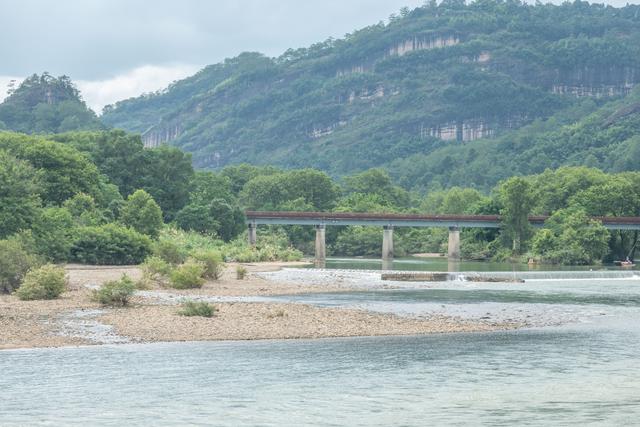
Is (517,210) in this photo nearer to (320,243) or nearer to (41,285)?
(320,243)

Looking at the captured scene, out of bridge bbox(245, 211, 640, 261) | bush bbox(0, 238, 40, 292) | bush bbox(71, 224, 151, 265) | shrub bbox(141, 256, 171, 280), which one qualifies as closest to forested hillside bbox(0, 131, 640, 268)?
bush bbox(71, 224, 151, 265)

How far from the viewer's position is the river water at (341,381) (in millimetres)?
32438

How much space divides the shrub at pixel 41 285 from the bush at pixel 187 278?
11261 mm

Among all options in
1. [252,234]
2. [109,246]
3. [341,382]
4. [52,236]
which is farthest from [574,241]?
[341,382]

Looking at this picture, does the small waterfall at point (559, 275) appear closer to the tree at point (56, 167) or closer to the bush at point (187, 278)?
the bush at point (187, 278)

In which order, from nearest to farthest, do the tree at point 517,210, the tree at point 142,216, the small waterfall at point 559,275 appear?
the small waterfall at point 559,275 < the tree at point 142,216 < the tree at point 517,210

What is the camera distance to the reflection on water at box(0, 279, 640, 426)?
32.4m

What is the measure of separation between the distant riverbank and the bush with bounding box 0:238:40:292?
9.91ft

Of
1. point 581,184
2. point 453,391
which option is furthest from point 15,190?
point 581,184

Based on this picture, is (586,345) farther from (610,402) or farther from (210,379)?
(210,379)

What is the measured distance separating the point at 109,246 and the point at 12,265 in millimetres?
30814

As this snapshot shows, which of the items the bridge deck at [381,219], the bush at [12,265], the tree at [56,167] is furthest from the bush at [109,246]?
the bridge deck at [381,219]

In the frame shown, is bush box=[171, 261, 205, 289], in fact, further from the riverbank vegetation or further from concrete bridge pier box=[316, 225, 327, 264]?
concrete bridge pier box=[316, 225, 327, 264]

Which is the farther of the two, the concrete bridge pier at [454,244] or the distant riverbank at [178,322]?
the concrete bridge pier at [454,244]
